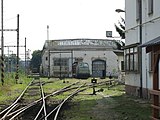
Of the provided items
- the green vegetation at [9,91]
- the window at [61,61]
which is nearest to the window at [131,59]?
the green vegetation at [9,91]

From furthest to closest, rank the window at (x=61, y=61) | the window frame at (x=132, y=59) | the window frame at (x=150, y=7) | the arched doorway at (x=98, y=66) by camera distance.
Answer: the window at (x=61, y=61), the arched doorway at (x=98, y=66), the window frame at (x=132, y=59), the window frame at (x=150, y=7)

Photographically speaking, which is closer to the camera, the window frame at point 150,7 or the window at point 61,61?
the window frame at point 150,7

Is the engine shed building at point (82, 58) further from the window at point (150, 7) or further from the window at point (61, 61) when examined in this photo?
the window at point (150, 7)

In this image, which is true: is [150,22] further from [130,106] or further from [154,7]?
[130,106]

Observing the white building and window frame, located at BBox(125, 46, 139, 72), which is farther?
window frame, located at BBox(125, 46, 139, 72)

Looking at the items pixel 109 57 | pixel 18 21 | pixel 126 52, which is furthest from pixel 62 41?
pixel 126 52

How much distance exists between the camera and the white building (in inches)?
840

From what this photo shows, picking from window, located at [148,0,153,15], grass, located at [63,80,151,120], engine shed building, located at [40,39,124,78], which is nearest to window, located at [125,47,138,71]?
window, located at [148,0,153,15]

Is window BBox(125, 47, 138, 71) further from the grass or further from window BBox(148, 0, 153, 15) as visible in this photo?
the grass

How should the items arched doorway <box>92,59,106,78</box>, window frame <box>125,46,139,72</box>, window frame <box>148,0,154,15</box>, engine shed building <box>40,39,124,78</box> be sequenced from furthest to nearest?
arched doorway <box>92,59,106,78</box>
engine shed building <box>40,39,124,78</box>
window frame <box>125,46,139,72</box>
window frame <box>148,0,154,15</box>

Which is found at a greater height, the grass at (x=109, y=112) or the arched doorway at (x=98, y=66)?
the arched doorway at (x=98, y=66)

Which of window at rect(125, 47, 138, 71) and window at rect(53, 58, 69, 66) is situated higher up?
window at rect(53, 58, 69, 66)

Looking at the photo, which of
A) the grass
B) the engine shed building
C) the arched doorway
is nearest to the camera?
the grass

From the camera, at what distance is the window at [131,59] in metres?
24.7
